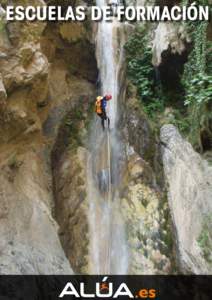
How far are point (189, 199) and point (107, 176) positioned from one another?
2.98 m

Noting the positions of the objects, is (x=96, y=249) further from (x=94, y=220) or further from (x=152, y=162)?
(x=152, y=162)

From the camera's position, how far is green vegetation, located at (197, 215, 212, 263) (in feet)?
26.6

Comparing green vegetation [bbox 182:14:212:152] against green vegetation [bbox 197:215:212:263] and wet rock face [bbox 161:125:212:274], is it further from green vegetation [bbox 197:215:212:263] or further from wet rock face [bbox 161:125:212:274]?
green vegetation [bbox 197:215:212:263]

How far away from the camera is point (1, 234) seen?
8.09 metres

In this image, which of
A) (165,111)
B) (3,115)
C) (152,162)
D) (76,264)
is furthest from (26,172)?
(165,111)

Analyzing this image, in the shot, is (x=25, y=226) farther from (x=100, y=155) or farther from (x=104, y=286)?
(x=100, y=155)

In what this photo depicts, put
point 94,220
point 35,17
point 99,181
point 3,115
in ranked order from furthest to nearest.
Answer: point 99,181, point 94,220, point 35,17, point 3,115

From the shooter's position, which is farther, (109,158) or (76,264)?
(109,158)

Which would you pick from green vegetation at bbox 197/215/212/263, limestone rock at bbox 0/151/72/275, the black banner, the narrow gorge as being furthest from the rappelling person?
green vegetation at bbox 197/215/212/263

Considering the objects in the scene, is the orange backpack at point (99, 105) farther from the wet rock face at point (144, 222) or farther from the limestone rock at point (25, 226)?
the limestone rock at point (25, 226)

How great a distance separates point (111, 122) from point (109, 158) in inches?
57.0

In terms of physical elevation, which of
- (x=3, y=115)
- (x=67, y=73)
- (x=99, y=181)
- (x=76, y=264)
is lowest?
(x=76, y=264)

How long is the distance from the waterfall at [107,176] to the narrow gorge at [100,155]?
0.03 metres

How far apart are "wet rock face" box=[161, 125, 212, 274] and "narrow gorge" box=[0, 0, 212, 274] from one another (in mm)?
24
